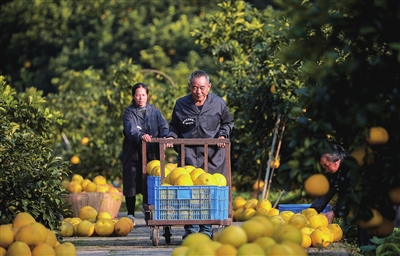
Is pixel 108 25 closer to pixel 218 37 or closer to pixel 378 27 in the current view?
pixel 218 37

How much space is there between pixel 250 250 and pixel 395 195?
1176 mm

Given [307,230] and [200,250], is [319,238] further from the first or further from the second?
[200,250]

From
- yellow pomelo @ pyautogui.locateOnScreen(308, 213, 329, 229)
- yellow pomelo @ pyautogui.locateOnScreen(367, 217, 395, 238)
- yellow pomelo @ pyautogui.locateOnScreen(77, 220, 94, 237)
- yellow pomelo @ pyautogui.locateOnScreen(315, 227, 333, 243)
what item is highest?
yellow pomelo @ pyautogui.locateOnScreen(367, 217, 395, 238)

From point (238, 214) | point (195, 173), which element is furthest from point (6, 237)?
point (238, 214)

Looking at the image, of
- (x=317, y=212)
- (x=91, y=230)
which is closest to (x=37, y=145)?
(x=91, y=230)

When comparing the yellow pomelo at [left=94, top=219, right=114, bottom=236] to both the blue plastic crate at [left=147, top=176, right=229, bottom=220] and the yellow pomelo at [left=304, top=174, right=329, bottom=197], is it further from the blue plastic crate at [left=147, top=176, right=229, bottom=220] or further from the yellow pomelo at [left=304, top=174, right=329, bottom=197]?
the yellow pomelo at [left=304, top=174, right=329, bottom=197]

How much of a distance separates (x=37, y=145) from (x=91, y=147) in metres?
8.28

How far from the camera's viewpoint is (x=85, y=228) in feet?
29.9

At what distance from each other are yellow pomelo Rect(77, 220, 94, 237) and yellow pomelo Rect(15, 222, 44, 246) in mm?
3574

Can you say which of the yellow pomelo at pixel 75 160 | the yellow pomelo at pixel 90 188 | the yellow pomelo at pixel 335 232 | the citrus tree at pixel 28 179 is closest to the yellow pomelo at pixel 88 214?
the yellow pomelo at pixel 90 188

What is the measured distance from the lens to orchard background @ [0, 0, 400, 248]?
5102 mm

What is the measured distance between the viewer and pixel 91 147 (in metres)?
16.9

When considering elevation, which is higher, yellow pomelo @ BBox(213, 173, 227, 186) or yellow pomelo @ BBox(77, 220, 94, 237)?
yellow pomelo @ BBox(213, 173, 227, 186)

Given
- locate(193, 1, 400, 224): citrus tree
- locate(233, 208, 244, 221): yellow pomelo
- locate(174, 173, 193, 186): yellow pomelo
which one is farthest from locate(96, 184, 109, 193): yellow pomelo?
locate(193, 1, 400, 224): citrus tree
